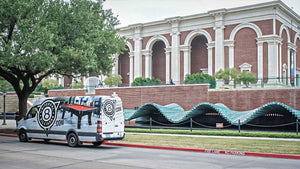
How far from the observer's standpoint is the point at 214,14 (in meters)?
47.5

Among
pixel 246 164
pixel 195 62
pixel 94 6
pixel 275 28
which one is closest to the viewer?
pixel 246 164

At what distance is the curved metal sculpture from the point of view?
77.6 feet

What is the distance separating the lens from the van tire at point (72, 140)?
16266mm

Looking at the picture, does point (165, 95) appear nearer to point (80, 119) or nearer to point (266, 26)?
point (266, 26)

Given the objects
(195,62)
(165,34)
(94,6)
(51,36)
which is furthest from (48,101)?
(195,62)

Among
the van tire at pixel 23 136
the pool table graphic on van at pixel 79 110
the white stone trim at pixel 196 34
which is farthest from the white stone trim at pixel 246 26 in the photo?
the van tire at pixel 23 136

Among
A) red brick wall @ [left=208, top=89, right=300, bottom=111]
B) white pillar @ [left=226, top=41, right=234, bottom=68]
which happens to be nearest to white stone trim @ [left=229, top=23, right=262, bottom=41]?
white pillar @ [left=226, top=41, right=234, bottom=68]

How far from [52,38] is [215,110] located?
13768mm

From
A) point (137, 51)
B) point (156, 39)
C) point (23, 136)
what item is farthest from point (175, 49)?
point (23, 136)

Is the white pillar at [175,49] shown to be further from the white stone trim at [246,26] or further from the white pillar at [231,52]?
the white stone trim at [246,26]

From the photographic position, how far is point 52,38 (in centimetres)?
2162

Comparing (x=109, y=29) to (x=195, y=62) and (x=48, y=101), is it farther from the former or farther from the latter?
(x=195, y=62)

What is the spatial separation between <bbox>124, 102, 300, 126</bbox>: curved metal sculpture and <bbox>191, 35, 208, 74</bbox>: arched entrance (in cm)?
2623

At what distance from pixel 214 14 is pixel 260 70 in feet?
33.8
